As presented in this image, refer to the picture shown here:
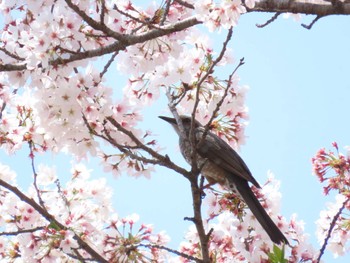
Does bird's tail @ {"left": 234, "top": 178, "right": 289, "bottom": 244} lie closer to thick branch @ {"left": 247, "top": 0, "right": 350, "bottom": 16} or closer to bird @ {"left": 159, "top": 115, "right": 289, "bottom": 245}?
bird @ {"left": 159, "top": 115, "right": 289, "bottom": 245}

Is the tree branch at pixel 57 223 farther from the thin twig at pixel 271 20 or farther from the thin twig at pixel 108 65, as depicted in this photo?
the thin twig at pixel 271 20

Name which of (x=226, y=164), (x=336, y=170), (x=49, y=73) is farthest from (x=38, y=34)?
(x=336, y=170)

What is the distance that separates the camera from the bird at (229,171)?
5.45 m

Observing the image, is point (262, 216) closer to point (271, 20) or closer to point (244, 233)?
point (244, 233)

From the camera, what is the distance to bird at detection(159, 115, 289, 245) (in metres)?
5.45

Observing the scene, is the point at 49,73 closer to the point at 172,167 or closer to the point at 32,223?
the point at 172,167

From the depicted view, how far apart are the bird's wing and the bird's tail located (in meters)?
0.26

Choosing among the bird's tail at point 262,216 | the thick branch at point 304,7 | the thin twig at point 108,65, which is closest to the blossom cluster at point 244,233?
the bird's tail at point 262,216

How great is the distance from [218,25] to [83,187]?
2688 mm

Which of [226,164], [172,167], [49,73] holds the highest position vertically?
[226,164]

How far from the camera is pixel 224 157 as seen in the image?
6.10 m

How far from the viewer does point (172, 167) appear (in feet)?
14.3

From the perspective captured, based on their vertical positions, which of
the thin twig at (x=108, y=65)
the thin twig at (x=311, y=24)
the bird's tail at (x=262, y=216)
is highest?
the thin twig at (x=108, y=65)

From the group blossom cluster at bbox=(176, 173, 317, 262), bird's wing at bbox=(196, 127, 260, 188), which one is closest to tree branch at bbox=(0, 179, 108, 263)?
blossom cluster at bbox=(176, 173, 317, 262)
